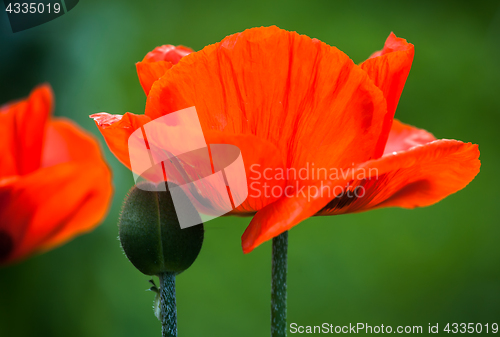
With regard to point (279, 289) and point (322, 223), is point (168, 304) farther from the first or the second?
point (322, 223)

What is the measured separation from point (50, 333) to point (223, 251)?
0.35 m

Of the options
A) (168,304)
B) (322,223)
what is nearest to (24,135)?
(168,304)

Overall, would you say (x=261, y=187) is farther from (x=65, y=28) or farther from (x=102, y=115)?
(x=65, y=28)

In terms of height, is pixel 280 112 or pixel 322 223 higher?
pixel 280 112

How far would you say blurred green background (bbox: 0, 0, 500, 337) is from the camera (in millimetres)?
945

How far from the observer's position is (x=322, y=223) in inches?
40.0

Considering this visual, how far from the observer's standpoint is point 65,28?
3.04 feet

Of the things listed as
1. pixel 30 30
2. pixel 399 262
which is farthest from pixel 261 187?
pixel 399 262

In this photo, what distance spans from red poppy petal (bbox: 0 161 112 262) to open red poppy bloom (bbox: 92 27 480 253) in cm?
7

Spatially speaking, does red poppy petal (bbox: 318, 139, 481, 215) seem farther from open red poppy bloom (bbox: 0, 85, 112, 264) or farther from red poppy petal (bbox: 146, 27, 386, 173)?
open red poppy bloom (bbox: 0, 85, 112, 264)

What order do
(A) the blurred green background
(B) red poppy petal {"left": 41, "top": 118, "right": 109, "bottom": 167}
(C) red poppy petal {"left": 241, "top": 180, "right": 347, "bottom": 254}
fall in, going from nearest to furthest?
(C) red poppy petal {"left": 241, "top": 180, "right": 347, "bottom": 254}
(B) red poppy petal {"left": 41, "top": 118, "right": 109, "bottom": 167}
(A) the blurred green background

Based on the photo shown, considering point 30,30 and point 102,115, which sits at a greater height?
point 30,30

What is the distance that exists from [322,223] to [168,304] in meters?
0.83

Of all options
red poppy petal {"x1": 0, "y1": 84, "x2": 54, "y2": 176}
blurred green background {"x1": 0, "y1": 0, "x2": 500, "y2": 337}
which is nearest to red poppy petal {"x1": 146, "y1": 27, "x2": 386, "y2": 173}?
red poppy petal {"x1": 0, "y1": 84, "x2": 54, "y2": 176}
